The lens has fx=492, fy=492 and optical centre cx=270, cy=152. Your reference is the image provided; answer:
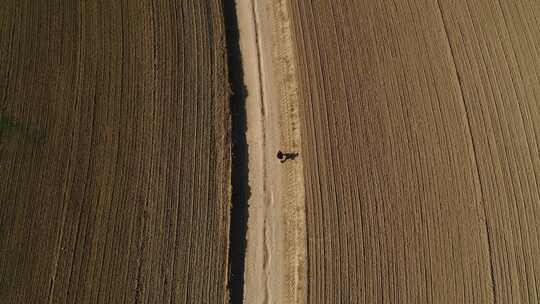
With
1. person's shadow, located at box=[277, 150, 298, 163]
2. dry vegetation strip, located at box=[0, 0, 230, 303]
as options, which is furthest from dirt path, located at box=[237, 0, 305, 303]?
dry vegetation strip, located at box=[0, 0, 230, 303]

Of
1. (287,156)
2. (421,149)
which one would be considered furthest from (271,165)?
(421,149)

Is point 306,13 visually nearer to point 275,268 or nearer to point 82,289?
point 275,268

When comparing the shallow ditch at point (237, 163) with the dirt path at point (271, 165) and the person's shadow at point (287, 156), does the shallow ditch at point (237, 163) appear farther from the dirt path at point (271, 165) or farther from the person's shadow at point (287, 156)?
the person's shadow at point (287, 156)

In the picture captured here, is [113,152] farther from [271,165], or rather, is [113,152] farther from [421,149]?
[421,149]

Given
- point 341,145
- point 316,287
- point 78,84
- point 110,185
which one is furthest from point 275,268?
point 78,84

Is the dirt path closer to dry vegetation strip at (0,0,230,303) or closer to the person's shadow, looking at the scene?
the person's shadow

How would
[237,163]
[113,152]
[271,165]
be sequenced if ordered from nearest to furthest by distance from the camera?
[113,152] < [237,163] < [271,165]
